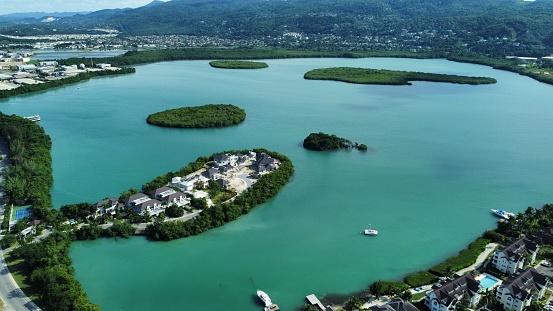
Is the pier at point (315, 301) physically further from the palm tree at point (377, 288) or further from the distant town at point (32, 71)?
the distant town at point (32, 71)

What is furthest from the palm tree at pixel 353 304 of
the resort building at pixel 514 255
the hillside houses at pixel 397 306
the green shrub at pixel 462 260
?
the resort building at pixel 514 255

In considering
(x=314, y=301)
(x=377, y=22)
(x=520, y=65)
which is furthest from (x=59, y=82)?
(x=377, y=22)

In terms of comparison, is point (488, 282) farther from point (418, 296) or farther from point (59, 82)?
point (59, 82)

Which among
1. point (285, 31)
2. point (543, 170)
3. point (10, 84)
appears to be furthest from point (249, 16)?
point (543, 170)

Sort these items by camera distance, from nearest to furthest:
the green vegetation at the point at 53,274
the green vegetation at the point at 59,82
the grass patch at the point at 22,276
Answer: the green vegetation at the point at 53,274
the grass patch at the point at 22,276
the green vegetation at the point at 59,82

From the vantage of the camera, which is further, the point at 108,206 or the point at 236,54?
the point at 236,54

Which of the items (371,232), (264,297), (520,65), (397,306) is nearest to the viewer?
(397,306)
